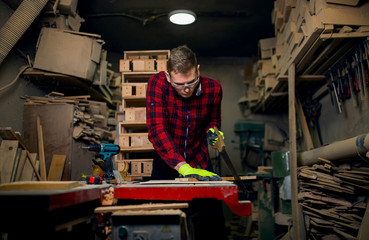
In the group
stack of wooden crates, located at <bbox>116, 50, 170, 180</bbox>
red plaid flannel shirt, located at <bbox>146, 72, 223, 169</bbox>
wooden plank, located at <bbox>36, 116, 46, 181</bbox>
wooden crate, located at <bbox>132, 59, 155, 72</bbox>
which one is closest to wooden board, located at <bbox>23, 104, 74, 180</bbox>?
wooden plank, located at <bbox>36, 116, 46, 181</bbox>

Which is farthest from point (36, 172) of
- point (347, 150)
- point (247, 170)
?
point (247, 170)

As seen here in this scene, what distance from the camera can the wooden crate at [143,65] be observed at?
14.7ft

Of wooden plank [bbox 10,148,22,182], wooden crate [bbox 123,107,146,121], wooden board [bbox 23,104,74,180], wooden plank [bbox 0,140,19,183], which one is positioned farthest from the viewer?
wooden crate [bbox 123,107,146,121]

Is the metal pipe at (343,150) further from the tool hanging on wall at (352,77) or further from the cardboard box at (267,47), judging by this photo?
the cardboard box at (267,47)

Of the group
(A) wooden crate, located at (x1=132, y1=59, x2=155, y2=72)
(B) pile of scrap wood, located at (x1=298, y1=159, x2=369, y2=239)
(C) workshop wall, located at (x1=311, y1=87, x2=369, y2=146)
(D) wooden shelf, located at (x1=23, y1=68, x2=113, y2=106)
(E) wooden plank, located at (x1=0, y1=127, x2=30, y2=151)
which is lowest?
(B) pile of scrap wood, located at (x1=298, y1=159, x2=369, y2=239)

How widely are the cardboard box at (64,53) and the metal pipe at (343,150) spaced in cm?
344

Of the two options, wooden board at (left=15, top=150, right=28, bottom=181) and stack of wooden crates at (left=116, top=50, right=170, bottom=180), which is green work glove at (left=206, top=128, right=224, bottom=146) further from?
wooden board at (left=15, top=150, right=28, bottom=181)

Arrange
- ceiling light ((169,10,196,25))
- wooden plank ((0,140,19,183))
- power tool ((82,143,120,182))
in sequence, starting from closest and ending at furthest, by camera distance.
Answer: power tool ((82,143,120,182)), wooden plank ((0,140,19,183)), ceiling light ((169,10,196,25))

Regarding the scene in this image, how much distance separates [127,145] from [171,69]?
7.63 feet

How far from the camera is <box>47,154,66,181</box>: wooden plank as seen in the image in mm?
4105

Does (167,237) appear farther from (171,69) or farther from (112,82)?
(112,82)

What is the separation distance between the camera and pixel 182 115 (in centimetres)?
271

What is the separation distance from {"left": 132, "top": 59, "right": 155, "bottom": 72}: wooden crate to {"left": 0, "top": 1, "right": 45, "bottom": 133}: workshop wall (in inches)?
63.3

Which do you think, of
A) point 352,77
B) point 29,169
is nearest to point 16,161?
point 29,169
